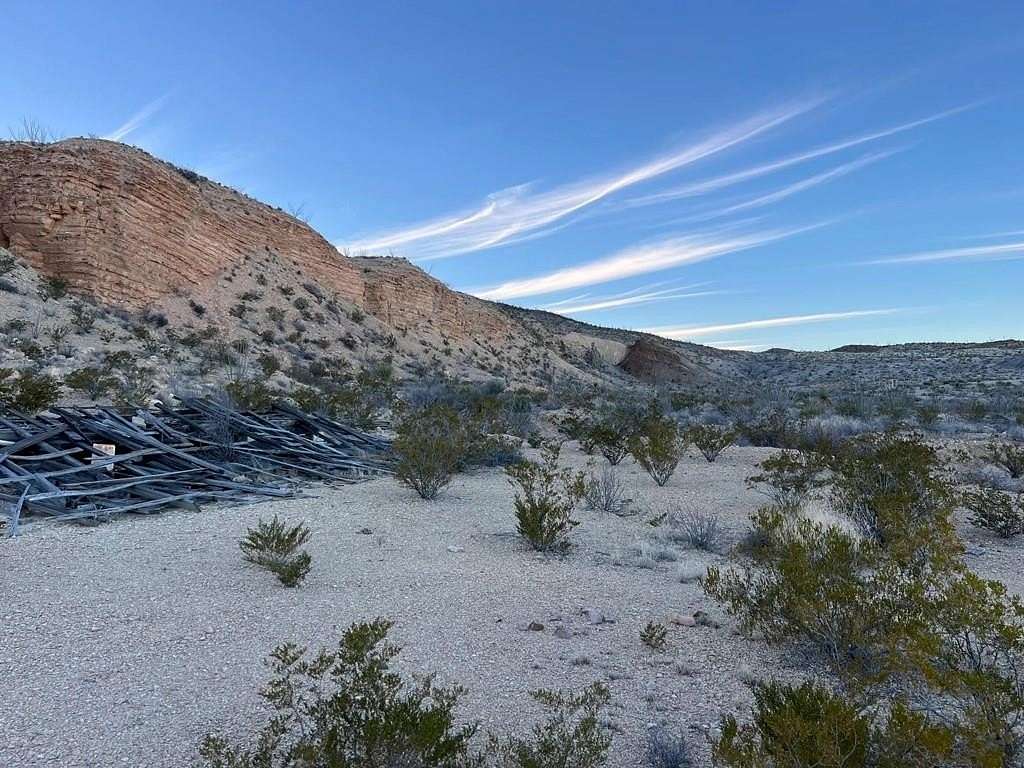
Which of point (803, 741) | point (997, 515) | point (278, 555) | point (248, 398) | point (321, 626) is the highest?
point (248, 398)

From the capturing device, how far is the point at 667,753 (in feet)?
8.79

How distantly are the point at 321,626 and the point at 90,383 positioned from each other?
1228 cm

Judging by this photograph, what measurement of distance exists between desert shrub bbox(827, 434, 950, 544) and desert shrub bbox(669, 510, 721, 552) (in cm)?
147

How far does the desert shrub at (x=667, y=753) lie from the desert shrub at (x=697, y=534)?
3711 mm

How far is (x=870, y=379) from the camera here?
45.3 m

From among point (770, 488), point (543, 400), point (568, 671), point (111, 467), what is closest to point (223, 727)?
point (568, 671)

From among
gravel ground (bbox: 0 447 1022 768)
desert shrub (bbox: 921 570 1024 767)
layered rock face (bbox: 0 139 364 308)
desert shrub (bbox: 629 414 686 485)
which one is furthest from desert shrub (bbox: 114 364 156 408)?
desert shrub (bbox: 921 570 1024 767)

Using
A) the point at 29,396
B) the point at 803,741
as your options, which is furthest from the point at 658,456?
the point at 29,396

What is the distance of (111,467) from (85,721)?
5706mm

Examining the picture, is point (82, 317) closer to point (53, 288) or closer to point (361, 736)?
point (53, 288)

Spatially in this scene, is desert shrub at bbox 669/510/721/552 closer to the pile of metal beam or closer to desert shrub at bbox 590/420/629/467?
desert shrub at bbox 590/420/629/467

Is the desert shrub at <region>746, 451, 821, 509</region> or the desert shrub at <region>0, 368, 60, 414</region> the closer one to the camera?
the desert shrub at <region>746, 451, 821, 509</region>

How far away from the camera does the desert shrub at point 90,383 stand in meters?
13.3

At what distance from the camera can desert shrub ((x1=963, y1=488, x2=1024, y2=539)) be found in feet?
21.6
